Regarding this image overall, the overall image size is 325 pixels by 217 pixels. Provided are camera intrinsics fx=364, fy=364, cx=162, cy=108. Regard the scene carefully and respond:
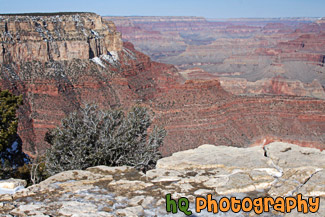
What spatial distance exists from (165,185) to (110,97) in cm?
4566

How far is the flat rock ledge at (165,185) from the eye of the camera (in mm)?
10062

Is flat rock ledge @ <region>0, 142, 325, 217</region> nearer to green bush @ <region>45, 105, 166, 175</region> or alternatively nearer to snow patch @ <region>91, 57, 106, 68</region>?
green bush @ <region>45, 105, 166, 175</region>

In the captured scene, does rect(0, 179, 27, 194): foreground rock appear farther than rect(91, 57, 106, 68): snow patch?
No

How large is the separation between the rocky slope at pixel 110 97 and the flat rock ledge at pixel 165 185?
23099mm

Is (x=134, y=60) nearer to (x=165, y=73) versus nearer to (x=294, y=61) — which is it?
(x=165, y=73)

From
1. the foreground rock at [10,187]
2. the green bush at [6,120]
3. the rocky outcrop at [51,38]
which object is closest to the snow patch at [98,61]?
the rocky outcrop at [51,38]

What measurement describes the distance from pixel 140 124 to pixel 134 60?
54.2 m

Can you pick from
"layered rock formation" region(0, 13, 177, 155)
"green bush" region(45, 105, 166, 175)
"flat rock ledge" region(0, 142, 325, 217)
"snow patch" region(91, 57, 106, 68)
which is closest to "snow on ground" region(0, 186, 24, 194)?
"flat rock ledge" region(0, 142, 325, 217)

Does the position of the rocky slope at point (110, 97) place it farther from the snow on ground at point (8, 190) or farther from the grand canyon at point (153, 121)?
the snow on ground at point (8, 190)

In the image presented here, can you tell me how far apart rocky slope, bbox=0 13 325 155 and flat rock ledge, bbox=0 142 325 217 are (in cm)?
2310

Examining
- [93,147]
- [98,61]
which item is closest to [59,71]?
[98,61]

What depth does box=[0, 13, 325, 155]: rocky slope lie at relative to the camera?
1615 inches

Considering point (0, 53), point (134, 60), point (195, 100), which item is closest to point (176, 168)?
point (195, 100)

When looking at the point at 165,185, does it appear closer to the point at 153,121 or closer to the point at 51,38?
the point at 153,121
